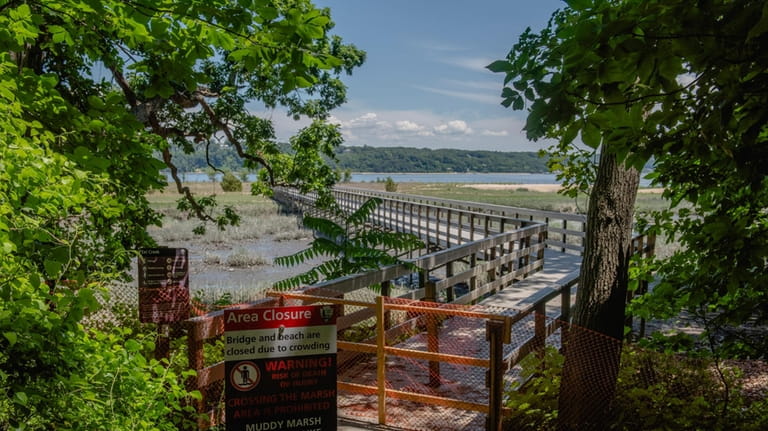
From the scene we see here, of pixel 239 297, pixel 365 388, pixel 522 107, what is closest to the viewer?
pixel 522 107

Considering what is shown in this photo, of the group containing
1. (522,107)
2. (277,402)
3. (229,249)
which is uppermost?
(522,107)

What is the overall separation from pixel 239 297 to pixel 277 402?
412 inches

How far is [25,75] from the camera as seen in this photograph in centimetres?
379

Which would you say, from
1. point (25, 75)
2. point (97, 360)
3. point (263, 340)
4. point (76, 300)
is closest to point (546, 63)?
point (76, 300)

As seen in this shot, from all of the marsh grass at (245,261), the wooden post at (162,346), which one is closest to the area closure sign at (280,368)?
the wooden post at (162,346)

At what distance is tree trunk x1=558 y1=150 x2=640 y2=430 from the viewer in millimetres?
4539

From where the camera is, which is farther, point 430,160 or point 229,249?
point 430,160

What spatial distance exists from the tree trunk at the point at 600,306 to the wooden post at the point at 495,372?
1.86 ft

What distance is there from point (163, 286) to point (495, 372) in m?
3.76

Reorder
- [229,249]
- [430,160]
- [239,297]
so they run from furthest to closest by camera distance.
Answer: [430,160] < [229,249] < [239,297]

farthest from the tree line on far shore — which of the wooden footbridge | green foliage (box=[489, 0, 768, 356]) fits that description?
green foliage (box=[489, 0, 768, 356])

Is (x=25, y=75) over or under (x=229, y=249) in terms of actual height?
over

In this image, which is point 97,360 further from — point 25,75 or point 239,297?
point 239,297

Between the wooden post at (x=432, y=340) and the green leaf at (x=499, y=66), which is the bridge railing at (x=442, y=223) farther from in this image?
the green leaf at (x=499, y=66)
